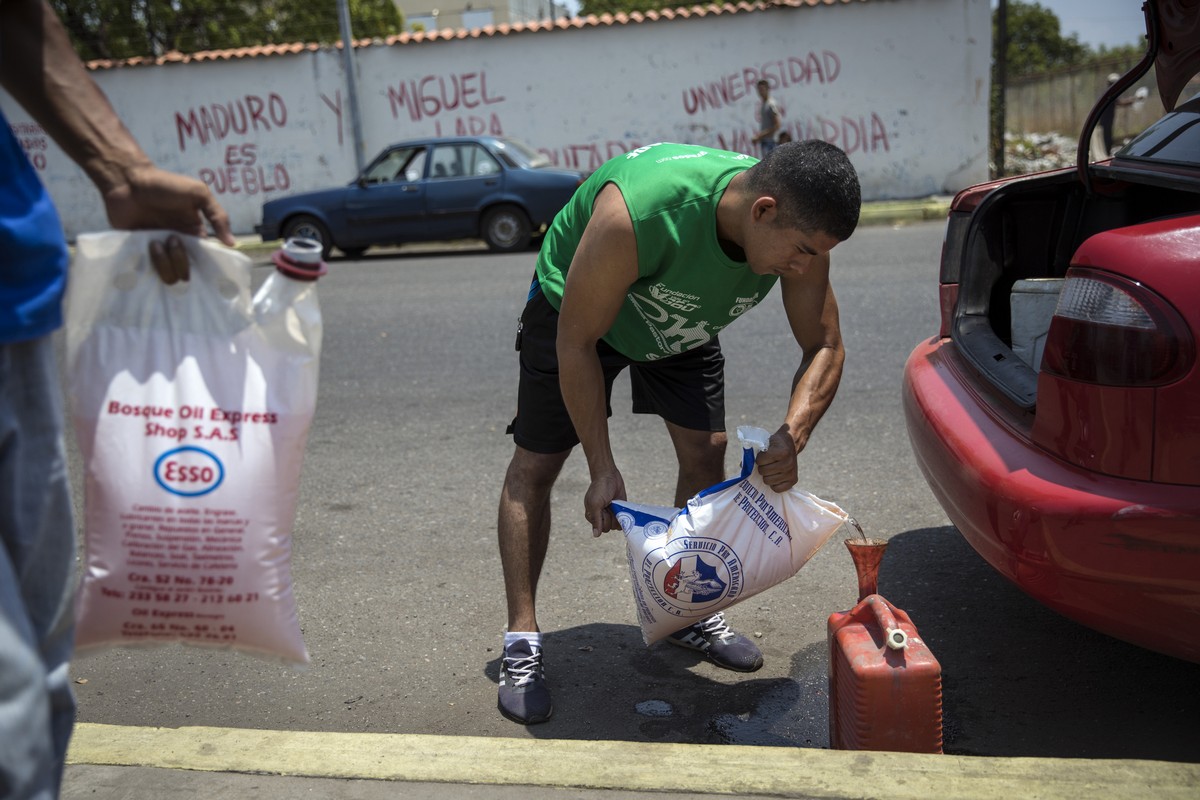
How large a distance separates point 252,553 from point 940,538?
275cm

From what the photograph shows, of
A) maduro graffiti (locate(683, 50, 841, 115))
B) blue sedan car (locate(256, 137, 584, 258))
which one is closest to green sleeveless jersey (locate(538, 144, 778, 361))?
blue sedan car (locate(256, 137, 584, 258))

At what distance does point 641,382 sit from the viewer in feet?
10.7

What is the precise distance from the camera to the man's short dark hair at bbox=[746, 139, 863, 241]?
2.51 metres

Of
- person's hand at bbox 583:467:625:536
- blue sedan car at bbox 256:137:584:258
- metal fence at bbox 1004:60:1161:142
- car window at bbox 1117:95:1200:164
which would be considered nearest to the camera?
person's hand at bbox 583:467:625:536

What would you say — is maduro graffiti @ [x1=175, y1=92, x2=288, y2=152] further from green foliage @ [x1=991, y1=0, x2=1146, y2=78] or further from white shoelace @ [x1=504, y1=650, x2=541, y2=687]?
green foliage @ [x1=991, y1=0, x2=1146, y2=78]

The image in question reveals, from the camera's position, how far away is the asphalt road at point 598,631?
2.86 metres

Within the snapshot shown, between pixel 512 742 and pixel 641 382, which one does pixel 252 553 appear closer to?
pixel 512 742

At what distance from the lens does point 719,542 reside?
266 centimetres

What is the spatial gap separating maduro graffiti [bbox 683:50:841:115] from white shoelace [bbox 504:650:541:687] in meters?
14.6

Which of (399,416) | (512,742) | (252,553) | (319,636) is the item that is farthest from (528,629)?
(399,416)

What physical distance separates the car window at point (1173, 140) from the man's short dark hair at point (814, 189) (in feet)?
3.27

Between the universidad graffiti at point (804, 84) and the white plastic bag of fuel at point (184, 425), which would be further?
the universidad graffiti at point (804, 84)

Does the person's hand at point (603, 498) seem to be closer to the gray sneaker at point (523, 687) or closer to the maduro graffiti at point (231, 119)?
the gray sneaker at point (523, 687)

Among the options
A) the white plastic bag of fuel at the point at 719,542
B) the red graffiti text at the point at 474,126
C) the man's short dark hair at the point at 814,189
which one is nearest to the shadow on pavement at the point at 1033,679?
the white plastic bag of fuel at the point at 719,542
